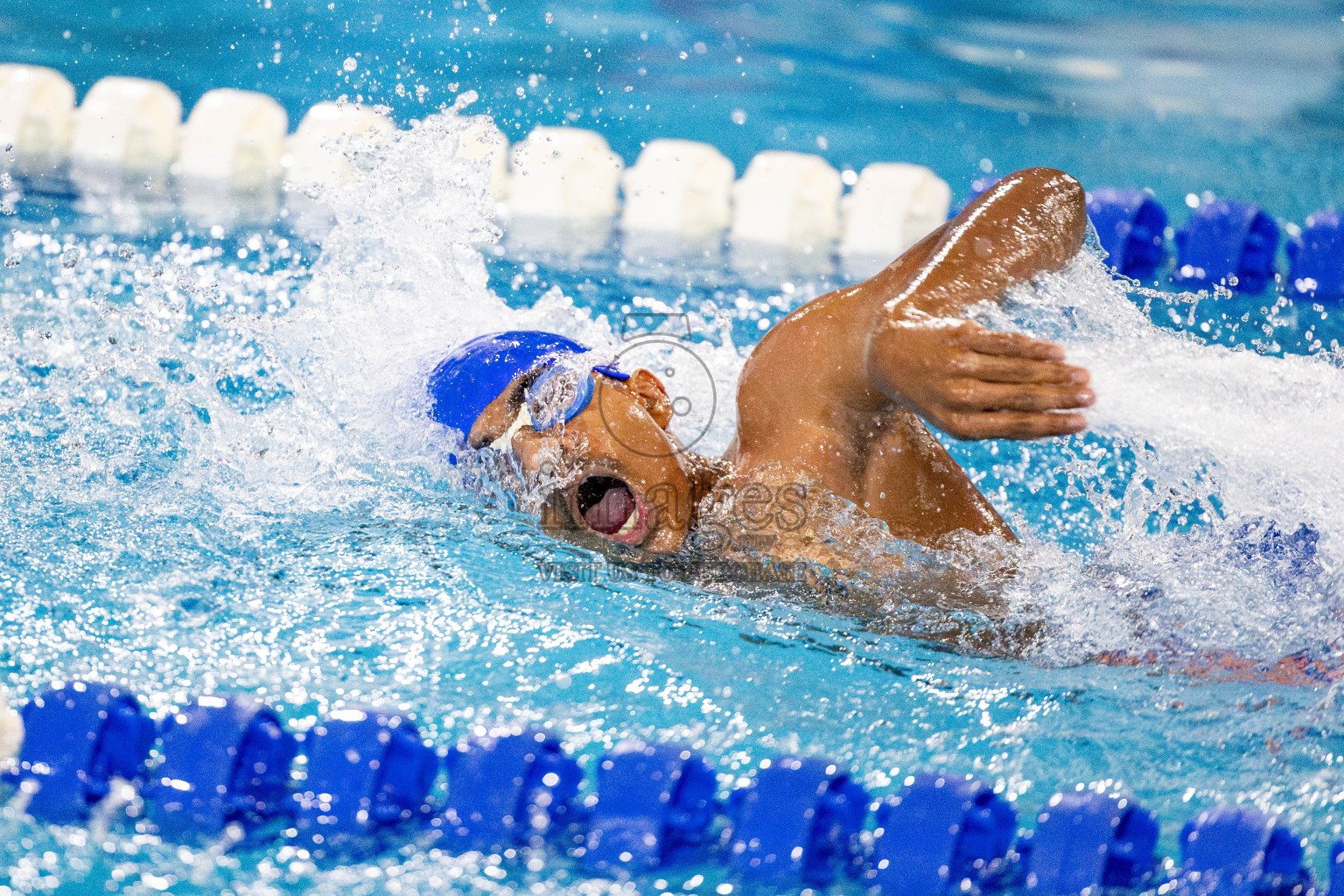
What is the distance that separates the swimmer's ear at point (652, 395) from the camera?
5.74 feet

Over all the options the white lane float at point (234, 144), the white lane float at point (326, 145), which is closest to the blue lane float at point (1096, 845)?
the white lane float at point (326, 145)

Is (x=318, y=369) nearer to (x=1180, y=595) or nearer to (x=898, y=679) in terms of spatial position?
(x=898, y=679)

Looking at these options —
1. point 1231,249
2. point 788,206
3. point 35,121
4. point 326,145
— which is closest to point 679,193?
point 788,206

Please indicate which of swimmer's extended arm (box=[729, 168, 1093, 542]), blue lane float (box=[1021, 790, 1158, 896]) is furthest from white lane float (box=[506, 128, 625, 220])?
blue lane float (box=[1021, 790, 1158, 896])

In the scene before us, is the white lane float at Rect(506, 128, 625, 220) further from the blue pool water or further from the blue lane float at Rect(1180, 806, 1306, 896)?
the blue lane float at Rect(1180, 806, 1306, 896)

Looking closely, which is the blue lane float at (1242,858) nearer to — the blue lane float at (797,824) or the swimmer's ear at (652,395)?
the blue lane float at (797,824)

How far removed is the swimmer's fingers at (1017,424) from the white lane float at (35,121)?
16.0 feet

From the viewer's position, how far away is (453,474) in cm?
193

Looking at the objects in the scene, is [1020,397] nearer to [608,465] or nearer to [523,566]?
[608,465]

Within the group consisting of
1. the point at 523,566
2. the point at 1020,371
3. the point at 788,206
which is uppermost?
the point at 788,206

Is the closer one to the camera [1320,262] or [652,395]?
[652,395]

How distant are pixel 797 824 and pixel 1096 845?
321 millimetres

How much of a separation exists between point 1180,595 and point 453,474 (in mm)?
1086

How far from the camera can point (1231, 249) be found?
153 inches
